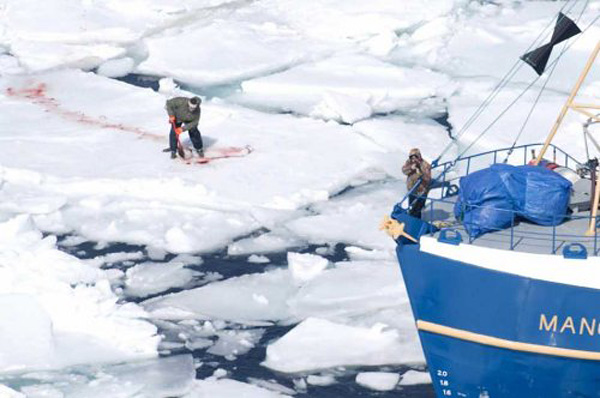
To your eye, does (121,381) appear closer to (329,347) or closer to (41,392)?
(41,392)

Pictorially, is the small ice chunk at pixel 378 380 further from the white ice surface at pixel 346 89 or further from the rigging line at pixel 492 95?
the white ice surface at pixel 346 89

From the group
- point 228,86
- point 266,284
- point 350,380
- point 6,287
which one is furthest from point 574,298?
point 228,86

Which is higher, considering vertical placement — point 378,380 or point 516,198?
point 516,198

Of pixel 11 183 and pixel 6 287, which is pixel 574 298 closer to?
pixel 6 287

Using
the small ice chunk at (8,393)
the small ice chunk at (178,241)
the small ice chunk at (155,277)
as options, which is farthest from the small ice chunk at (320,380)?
the small ice chunk at (178,241)

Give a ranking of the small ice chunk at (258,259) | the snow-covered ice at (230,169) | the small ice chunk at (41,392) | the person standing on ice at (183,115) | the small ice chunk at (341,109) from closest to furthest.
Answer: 1. the small ice chunk at (41,392)
2. the snow-covered ice at (230,169)
3. the small ice chunk at (258,259)
4. the person standing on ice at (183,115)
5. the small ice chunk at (341,109)

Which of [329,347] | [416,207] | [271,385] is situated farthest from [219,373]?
[416,207]
